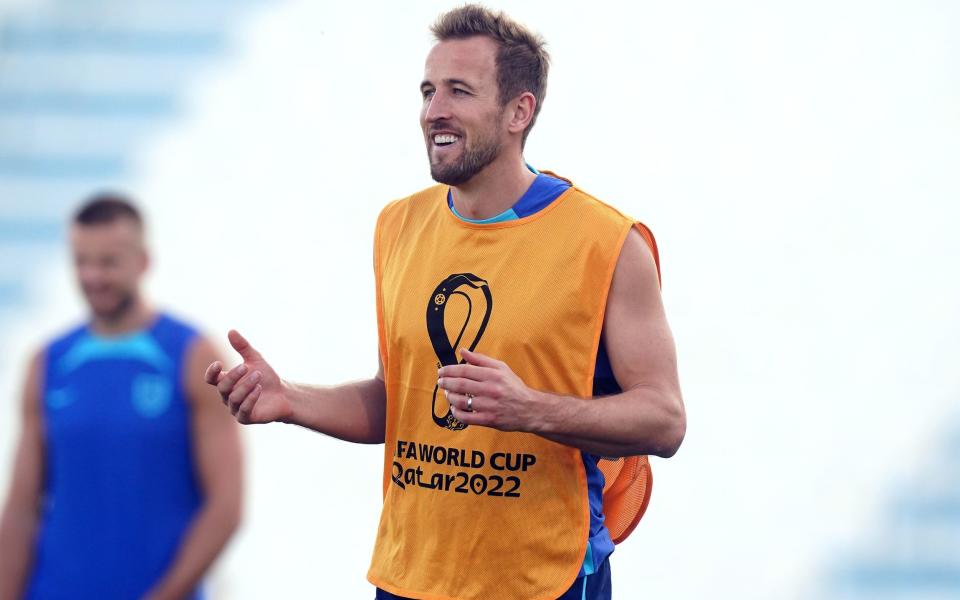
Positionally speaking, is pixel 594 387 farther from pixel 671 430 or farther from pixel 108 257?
pixel 108 257

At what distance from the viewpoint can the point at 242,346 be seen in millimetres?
2379

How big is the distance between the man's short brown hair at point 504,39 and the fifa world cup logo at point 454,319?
340 mm

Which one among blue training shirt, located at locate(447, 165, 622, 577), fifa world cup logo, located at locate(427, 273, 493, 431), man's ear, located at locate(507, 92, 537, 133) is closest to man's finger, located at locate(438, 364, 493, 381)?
fifa world cup logo, located at locate(427, 273, 493, 431)

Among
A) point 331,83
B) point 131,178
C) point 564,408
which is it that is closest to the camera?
point 564,408

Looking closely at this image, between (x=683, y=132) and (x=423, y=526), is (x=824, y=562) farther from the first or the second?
(x=423, y=526)

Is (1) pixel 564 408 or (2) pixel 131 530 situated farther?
(2) pixel 131 530

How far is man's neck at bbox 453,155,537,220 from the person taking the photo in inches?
97.7

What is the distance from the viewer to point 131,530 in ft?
8.35

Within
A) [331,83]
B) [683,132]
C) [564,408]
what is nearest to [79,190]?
[331,83]

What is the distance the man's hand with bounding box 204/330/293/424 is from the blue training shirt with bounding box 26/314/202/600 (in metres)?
0.28

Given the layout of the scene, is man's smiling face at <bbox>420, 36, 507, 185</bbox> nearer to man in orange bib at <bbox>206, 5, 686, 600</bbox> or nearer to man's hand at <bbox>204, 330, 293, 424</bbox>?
man in orange bib at <bbox>206, 5, 686, 600</bbox>

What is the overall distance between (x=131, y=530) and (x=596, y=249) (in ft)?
3.38

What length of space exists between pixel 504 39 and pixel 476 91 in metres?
0.14

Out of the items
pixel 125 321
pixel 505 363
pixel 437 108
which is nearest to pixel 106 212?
pixel 125 321
